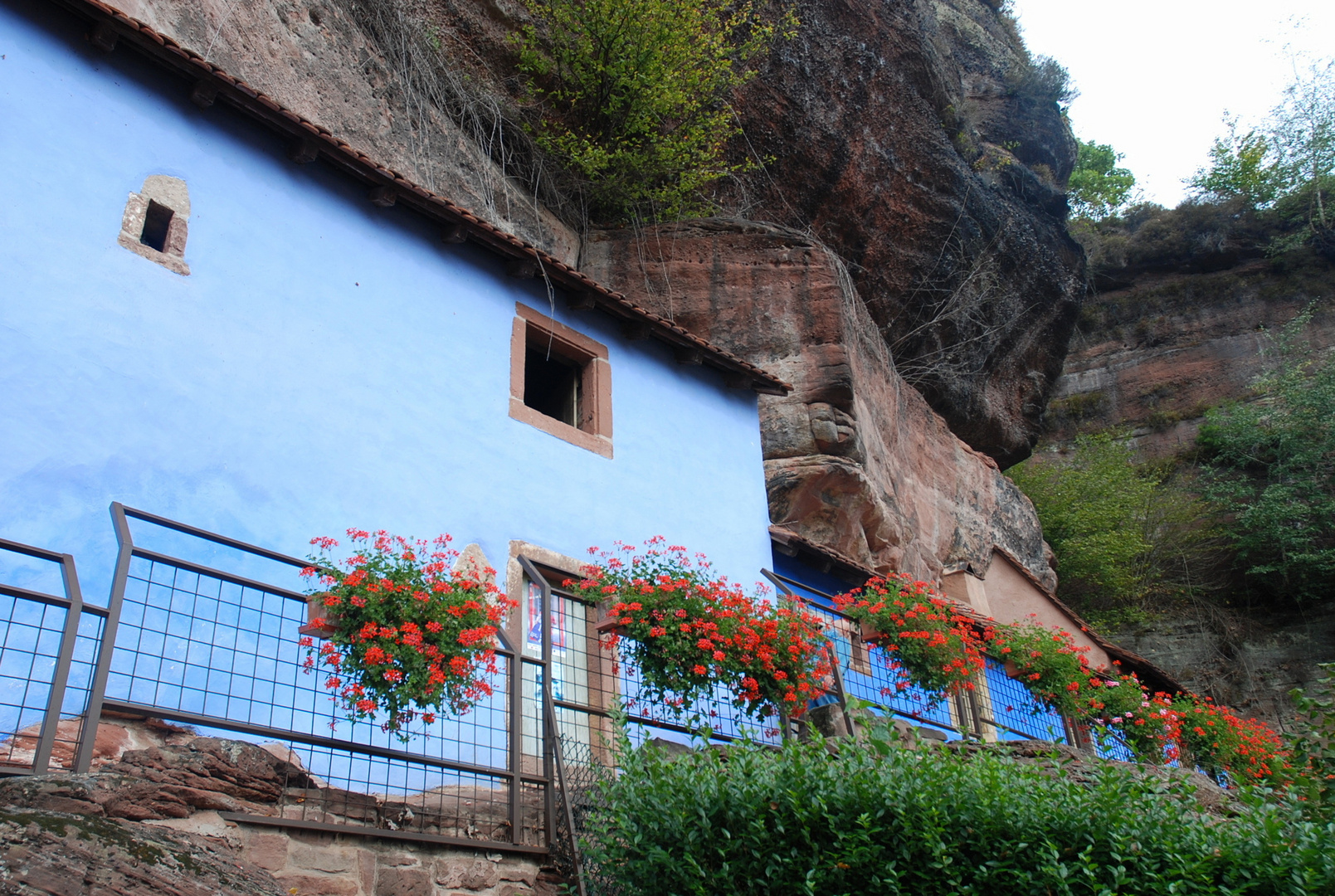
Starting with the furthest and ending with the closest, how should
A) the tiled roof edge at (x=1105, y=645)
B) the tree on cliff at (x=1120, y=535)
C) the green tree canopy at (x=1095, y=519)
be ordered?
the tree on cliff at (x=1120, y=535) → the green tree canopy at (x=1095, y=519) → the tiled roof edge at (x=1105, y=645)

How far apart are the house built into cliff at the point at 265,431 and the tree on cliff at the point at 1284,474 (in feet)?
57.7

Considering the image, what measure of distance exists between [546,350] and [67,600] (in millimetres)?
5661

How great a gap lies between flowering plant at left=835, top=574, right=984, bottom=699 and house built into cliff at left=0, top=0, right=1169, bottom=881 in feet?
2.85

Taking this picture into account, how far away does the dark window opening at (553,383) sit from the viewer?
10.3 meters

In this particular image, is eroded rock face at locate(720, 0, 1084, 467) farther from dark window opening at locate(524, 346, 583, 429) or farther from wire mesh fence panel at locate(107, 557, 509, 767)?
wire mesh fence panel at locate(107, 557, 509, 767)

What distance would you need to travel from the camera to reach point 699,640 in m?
7.75

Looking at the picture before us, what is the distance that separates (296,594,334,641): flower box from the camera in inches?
237

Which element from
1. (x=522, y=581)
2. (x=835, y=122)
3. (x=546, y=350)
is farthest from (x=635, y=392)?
(x=835, y=122)

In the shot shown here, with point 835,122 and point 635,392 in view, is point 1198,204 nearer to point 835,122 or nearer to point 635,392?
point 835,122

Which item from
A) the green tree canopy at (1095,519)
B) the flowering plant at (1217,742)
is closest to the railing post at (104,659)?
the flowering plant at (1217,742)

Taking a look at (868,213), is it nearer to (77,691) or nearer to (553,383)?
(553,383)

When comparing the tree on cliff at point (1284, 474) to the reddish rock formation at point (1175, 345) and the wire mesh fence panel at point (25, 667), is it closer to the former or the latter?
the reddish rock formation at point (1175, 345)

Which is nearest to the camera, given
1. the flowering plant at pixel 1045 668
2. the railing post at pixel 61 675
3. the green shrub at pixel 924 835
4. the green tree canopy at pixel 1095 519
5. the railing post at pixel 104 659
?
the railing post at pixel 61 675

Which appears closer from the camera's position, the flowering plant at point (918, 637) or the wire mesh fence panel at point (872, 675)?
the flowering plant at point (918, 637)
